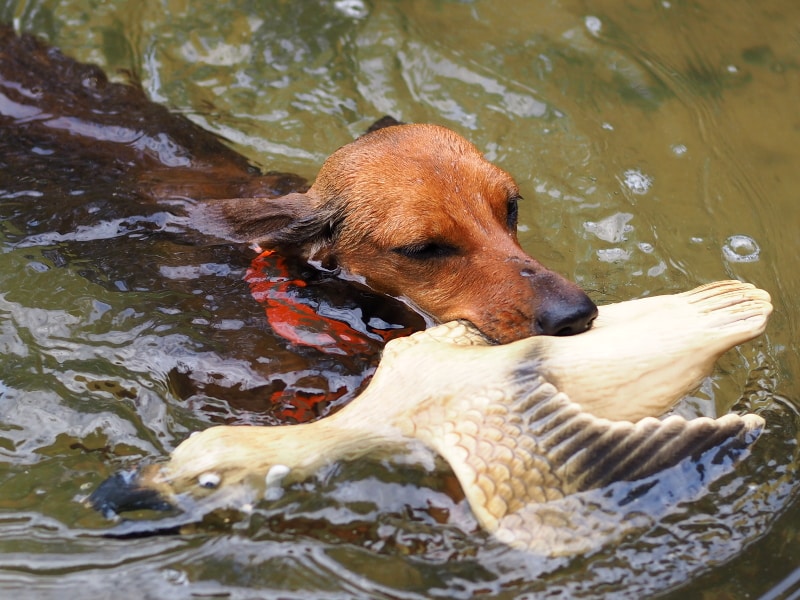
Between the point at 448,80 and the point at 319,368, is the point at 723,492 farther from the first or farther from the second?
the point at 448,80

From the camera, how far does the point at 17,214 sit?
476 cm

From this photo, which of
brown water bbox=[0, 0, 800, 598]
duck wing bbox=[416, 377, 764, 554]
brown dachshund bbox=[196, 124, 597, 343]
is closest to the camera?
duck wing bbox=[416, 377, 764, 554]

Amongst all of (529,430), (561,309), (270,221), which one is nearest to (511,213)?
(561,309)

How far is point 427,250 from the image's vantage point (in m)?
3.91

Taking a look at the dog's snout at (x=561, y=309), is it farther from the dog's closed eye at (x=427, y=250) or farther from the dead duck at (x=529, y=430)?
the dog's closed eye at (x=427, y=250)

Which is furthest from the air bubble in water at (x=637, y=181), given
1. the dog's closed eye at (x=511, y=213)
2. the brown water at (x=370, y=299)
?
the dog's closed eye at (x=511, y=213)

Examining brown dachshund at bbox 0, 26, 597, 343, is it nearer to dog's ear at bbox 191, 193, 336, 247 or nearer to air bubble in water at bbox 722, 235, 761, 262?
dog's ear at bbox 191, 193, 336, 247

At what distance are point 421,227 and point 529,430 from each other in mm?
1480

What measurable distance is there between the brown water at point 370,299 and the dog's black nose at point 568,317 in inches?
27.9

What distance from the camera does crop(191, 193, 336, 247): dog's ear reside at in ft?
14.2

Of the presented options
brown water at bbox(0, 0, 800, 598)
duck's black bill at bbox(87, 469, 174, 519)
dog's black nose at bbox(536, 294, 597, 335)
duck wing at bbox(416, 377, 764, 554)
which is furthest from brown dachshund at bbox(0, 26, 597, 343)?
duck's black bill at bbox(87, 469, 174, 519)

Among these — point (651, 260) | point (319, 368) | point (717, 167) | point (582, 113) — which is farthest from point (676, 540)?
point (582, 113)

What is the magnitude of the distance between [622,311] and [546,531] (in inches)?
33.1

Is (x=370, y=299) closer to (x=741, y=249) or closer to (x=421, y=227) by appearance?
(x=421, y=227)
